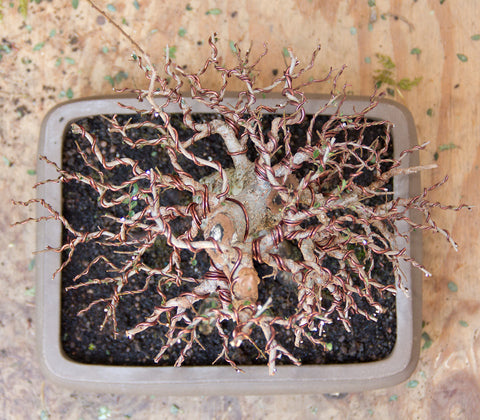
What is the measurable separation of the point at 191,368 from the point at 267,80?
2.02 ft

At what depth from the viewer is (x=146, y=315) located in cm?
83

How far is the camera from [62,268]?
80 cm

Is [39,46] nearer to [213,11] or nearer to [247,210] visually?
[213,11]

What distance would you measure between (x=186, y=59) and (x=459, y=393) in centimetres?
100

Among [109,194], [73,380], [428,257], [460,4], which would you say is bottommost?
[73,380]

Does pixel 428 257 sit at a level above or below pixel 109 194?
below

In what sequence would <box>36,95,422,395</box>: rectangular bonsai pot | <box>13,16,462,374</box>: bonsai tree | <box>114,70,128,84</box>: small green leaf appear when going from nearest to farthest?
<box>13,16,462,374</box>: bonsai tree → <box>36,95,422,395</box>: rectangular bonsai pot → <box>114,70,128,84</box>: small green leaf

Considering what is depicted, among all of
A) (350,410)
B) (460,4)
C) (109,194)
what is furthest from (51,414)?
(460,4)

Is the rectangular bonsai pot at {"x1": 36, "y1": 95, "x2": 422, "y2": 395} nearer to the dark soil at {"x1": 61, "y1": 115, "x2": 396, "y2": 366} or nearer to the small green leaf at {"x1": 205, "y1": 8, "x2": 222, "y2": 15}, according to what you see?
the dark soil at {"x1": 61, "y1": 115, "x2": 396, "y2": 366}

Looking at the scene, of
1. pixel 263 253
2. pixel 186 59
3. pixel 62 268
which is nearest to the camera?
pixel 263 253

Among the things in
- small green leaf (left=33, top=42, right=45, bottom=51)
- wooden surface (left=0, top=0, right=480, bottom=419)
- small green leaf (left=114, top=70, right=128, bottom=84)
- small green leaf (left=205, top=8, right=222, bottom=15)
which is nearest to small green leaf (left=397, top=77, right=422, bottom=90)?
wooden surface (left=0, top=0, right=480, bottom=419)

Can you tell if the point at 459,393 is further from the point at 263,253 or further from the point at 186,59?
the point at 186,59

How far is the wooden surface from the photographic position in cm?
94

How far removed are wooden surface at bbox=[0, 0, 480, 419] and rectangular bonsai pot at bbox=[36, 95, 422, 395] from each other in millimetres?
173
